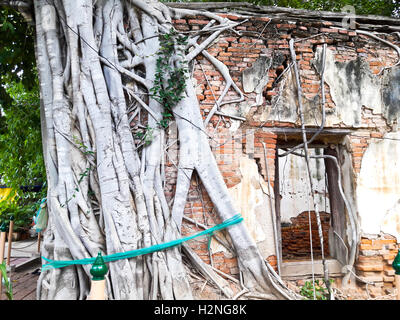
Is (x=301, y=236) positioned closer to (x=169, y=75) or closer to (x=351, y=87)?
(x=351, y=87)

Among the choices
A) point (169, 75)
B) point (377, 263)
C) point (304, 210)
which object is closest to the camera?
point (169, 75)

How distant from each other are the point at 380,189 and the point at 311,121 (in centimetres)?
115

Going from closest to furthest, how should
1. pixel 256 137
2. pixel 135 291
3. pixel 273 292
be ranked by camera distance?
1. pixel 135 291
2. pixel 273 292
3. pixel 256 137

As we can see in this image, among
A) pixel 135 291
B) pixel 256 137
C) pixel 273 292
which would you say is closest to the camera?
pixel 135 291

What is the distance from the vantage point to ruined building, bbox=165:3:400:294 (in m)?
3.36

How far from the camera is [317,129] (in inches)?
141

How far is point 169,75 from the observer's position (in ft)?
10.7

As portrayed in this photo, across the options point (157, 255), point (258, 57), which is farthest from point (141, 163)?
point (258, 57)

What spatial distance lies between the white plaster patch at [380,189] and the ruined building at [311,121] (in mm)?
12

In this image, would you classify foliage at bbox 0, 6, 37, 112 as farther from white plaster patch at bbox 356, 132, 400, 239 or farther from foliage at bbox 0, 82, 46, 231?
white plaster patch at bbox 356, 132, 400, 239

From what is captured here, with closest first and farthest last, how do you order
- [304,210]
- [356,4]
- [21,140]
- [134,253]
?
[134,253], [21,140], [356,4], [304,210]

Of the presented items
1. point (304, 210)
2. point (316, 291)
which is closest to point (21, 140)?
point (316, 291)

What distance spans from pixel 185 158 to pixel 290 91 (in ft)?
4.96

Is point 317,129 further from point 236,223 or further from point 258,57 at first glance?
point 236,223
